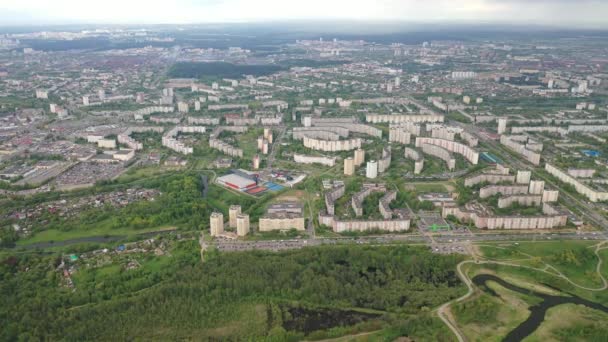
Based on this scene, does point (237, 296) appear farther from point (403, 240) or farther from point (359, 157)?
point (359, 157)

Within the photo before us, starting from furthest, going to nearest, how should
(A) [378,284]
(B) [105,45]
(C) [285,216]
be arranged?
(B) [105,45], (C) [285,216], (A) [378,284]

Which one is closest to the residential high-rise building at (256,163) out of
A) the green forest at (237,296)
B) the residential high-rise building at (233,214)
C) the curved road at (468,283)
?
the residential high-rise building at (233,214)

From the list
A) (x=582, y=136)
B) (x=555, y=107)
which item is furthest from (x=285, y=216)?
(x=555, y=107)

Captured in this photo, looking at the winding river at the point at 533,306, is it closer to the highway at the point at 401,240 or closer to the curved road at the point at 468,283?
the curved road at the point at 468,283

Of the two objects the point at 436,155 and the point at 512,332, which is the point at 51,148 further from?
the point at 512,332

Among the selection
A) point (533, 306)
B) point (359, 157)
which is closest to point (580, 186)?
point (533, 306)

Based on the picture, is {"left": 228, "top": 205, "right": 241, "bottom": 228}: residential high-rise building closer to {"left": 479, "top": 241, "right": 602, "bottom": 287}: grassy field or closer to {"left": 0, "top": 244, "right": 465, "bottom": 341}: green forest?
{"left": 0, "top": 244, "right": 465, "bottom": 341}: green forest
